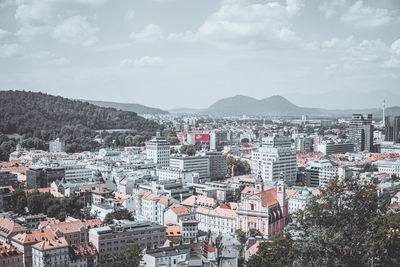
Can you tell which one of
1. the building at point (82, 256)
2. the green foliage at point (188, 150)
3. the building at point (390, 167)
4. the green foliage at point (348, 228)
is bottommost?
the building at point (82, 256)

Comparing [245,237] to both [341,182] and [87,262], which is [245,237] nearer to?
[87,262]

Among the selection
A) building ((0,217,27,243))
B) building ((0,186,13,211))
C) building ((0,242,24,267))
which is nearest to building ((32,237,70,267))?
building ((0,242,24,267))

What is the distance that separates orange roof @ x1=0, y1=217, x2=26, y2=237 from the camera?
33.5 m

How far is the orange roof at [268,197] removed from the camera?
36.9m

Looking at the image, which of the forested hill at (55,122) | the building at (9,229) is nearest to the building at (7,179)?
the building at (9,229)

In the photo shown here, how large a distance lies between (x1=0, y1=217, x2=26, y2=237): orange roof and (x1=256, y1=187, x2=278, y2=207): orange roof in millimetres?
18838

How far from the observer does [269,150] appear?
196ft

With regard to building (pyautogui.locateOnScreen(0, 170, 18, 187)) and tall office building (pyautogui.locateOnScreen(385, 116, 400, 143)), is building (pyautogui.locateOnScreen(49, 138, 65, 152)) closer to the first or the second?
building (pyautogui.locateOnScreen(0, 170, 18, 187))

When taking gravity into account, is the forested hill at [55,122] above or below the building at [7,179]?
above

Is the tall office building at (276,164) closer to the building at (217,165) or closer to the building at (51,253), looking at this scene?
the building at (217,165)

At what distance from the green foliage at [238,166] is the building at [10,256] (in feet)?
132

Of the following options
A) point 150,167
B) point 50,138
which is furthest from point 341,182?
point 50,138

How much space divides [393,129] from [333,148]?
20.3 metres

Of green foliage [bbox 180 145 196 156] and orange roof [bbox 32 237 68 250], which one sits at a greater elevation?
green foliage [bbox 180 145 196 156]
